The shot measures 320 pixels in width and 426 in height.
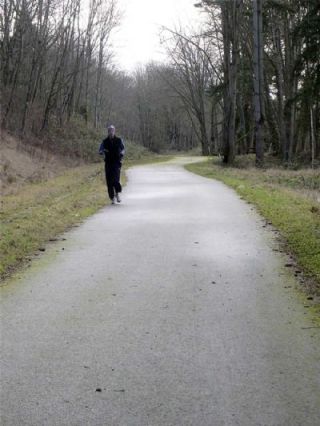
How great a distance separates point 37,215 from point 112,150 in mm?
3328

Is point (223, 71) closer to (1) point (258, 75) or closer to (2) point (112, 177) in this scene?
(1) point (258, 75)

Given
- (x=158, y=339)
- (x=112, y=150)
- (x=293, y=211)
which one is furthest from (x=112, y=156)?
(x=158, y=339)

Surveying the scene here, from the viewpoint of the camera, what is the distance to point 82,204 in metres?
13.7

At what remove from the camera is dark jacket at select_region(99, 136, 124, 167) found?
46.4 feet

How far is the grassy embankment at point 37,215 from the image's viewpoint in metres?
8.35

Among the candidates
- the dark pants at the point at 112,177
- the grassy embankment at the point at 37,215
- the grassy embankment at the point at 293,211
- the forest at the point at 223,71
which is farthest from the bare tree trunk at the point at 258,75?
the dark pants at the point at 112,177

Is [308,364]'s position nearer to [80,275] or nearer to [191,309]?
[191,309]

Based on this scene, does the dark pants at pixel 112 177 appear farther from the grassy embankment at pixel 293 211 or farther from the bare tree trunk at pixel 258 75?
the bare tree trunk at pixel 258 75

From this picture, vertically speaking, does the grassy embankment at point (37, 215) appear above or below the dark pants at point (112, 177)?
below

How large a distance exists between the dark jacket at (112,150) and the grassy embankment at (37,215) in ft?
3.67

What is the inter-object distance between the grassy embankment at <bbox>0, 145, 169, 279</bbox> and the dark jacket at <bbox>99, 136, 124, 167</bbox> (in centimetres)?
112

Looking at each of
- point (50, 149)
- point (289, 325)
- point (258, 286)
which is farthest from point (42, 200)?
point (50, 149)

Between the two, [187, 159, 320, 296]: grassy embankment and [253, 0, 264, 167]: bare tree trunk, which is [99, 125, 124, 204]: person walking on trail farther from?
[253, 0, 264, 167]: bare tree trunk

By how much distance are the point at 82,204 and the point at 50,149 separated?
22368 millimetres
